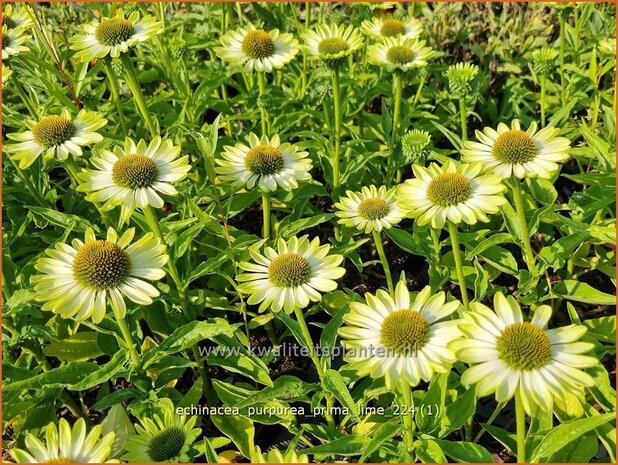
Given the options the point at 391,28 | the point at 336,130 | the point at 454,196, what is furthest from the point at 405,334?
the point at 391,28

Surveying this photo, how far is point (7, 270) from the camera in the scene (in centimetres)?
209

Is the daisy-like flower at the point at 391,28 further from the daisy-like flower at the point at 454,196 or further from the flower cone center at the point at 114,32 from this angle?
the daisy-like flower at the point at 454,196

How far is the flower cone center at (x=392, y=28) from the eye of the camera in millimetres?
2924

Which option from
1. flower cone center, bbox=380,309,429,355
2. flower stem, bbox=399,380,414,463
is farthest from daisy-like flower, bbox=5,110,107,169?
flower stem, bbox=399,380,414,463

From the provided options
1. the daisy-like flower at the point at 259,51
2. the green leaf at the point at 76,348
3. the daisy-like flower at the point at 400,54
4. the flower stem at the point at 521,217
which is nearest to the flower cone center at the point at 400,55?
the daisy-like flower at the point at 400,54

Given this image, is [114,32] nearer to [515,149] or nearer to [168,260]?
[168,260]

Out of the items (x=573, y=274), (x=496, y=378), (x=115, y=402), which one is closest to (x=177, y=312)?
(x=115, y=402)

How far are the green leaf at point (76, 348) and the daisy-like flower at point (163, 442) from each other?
582 millimetres

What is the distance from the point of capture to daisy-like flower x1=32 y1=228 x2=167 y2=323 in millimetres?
1585

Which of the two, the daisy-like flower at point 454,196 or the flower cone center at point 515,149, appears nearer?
the daisy-like flower at point 454,196

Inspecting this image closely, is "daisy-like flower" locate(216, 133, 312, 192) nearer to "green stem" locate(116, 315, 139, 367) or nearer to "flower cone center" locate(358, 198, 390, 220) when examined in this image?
"flower cone center" locate(358, 198, 390, 220)

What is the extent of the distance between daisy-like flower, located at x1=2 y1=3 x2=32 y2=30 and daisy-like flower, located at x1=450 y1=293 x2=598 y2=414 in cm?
221

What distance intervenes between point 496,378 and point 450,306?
0.78ft

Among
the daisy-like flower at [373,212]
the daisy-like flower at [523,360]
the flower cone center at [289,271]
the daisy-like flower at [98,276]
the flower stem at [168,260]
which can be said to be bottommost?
the daisy-like flower at [523,360]
